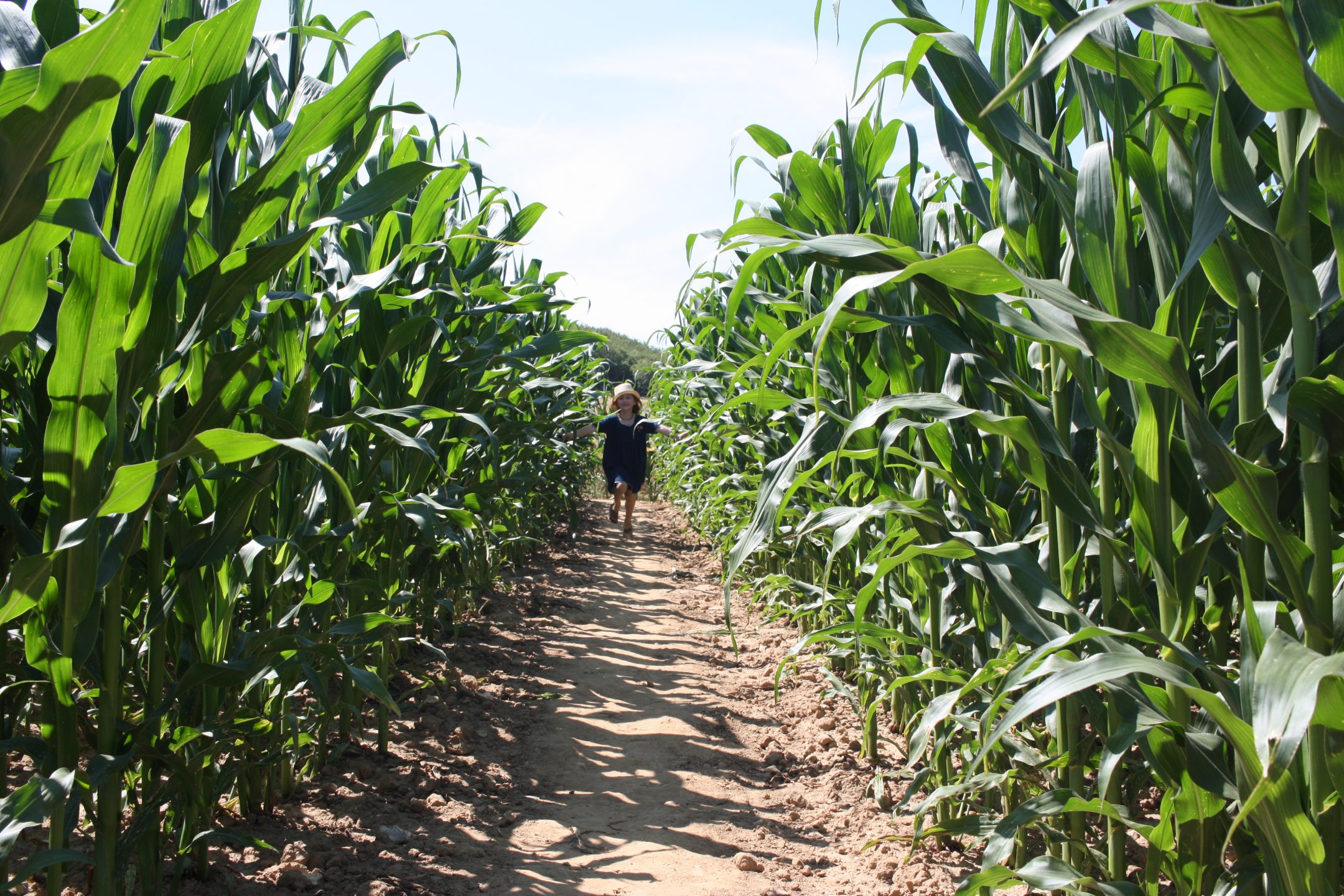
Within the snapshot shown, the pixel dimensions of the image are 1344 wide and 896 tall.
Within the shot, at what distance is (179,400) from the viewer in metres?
1.68

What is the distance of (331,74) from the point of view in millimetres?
1884

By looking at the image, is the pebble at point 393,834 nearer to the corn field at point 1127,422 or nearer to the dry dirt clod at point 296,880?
the dry dirt clod at point 296,880

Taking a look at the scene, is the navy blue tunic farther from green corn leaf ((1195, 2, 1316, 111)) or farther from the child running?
green corn leaf ((1195, 2, 1316, 111))

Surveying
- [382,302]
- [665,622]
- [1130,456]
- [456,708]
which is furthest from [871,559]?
[665,622]

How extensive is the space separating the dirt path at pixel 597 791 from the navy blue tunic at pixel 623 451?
4.03 meters

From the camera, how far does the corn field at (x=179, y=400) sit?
3.52 feet

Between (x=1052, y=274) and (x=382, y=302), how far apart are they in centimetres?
143

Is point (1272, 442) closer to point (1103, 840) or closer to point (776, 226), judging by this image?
point (776, 226)

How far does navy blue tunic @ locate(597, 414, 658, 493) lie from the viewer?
837 cm

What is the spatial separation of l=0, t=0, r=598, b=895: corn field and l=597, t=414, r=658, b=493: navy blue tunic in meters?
5.99

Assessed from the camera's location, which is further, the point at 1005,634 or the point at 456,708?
the point at 456,708

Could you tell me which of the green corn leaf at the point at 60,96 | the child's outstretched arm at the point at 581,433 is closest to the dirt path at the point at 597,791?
the green corn leaf at the point at 60,96

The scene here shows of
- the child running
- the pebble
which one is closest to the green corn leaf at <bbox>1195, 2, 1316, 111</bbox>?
the pebble

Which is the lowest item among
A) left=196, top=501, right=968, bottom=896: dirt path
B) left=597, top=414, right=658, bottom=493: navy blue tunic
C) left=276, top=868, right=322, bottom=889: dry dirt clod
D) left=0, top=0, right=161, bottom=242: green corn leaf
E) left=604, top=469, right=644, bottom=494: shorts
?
left=196, top=501, right=968, bottom=896: dirt path
